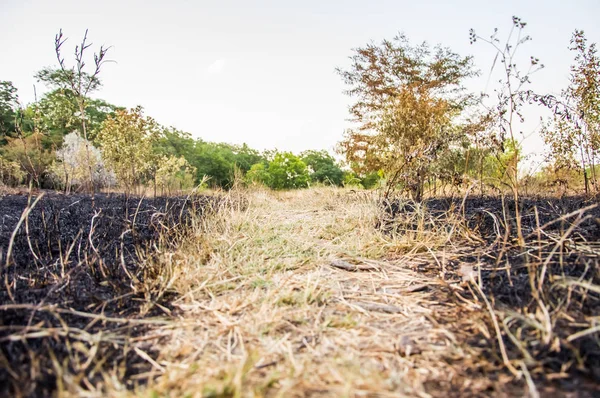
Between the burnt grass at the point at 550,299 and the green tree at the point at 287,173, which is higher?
the green tree at the point at 287,173

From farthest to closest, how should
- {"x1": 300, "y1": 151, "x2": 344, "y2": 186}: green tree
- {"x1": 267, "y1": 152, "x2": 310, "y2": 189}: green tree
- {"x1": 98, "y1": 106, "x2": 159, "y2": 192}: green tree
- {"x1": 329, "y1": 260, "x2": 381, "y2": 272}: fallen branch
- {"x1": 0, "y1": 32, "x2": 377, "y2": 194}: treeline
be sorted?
1. {"x1": 300, "y1": 151, "x2": 344, "y2": 186}: green tree
2. {"x1": 267, "y1": 152, "x2": 310, "y2": 189}: green tree
3. {"x1": 98, "y1": 106, "x2": 159, "y2": 192}: green tree
4. {"x1": 0, "y1": 32, "x2": 377, "y2": 194}: treeline
5. {"x1": 329, "y1": 260, "x2": 381, "y2": 272}: fallen branch

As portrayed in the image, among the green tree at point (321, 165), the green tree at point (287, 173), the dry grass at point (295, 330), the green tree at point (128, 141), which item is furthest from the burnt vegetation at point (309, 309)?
the green tree at point (321, 165)

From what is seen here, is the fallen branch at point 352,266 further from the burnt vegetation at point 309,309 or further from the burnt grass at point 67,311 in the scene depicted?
the burnt grass at point 67,311

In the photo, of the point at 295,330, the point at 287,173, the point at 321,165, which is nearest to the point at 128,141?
the point at 287,173

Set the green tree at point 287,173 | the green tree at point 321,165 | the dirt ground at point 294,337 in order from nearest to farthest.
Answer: the dirt ground at point 294,337 < the green tree at point 287,173 < the green tree at point 321,165

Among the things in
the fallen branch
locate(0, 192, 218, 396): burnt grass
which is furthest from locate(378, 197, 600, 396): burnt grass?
locate(0, 192, 218, 396): burnt grass

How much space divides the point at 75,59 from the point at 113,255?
197 centimetres

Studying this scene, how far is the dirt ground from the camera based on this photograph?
3.51 feet

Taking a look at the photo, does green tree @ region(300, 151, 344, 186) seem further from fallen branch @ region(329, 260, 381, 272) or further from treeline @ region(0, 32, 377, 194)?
fallen branch @ region(329, 260, 381, 272)

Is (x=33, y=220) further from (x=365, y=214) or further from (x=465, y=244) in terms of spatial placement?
(x=465, y=244)

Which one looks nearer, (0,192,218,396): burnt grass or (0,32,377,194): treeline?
(0,192,218,396): burnt grass

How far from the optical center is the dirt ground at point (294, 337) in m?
1.07

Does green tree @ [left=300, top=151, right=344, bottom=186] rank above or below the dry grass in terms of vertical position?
above

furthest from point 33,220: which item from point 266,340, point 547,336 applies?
point 547,336
